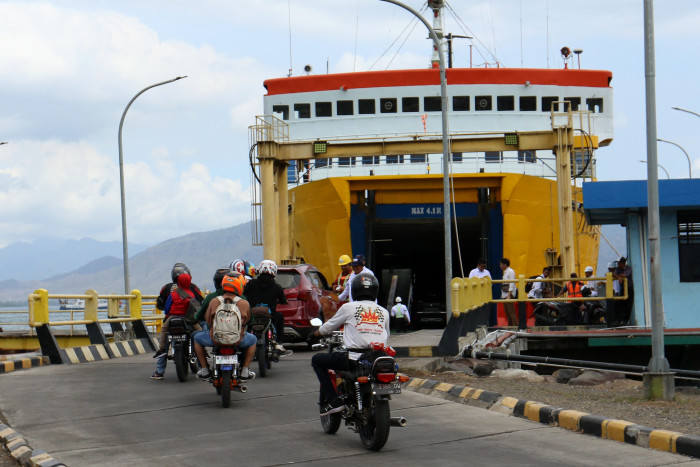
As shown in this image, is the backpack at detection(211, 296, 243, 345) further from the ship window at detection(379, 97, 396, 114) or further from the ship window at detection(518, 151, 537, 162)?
the ship window at detection(518, 151, 537, 162)

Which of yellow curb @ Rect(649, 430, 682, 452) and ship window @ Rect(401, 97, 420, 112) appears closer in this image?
yellow curb @ Rect(649, 430, 682, 452)

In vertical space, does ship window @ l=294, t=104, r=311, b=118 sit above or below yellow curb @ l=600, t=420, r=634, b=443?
above

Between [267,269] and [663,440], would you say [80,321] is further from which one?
[663,440]

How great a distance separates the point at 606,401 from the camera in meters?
11.0

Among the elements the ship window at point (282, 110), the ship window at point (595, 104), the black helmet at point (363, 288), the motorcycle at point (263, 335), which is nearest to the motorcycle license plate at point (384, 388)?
the black helmet at point (363, 288)

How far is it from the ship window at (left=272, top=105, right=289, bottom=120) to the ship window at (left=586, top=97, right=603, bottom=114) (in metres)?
10.1

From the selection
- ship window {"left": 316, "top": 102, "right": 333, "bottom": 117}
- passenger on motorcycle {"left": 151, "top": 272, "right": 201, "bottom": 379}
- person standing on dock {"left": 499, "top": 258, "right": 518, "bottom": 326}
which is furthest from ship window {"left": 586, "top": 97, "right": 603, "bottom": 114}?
passenger on motorcycle {"left": 151, "top": 272, "right": 201, "bottom": 379}

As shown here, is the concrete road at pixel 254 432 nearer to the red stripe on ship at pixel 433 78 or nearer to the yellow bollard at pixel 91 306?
the yellow bollard at pixel 91 306

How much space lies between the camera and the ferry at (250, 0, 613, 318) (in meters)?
29.8

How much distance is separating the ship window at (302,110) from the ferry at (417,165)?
0.03 meters

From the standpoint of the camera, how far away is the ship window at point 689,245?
65.9 feet

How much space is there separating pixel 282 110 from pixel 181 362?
21.6 meters

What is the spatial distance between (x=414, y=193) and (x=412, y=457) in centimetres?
2299

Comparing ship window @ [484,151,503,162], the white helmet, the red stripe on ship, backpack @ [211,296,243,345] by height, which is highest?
the red stripe on ship
